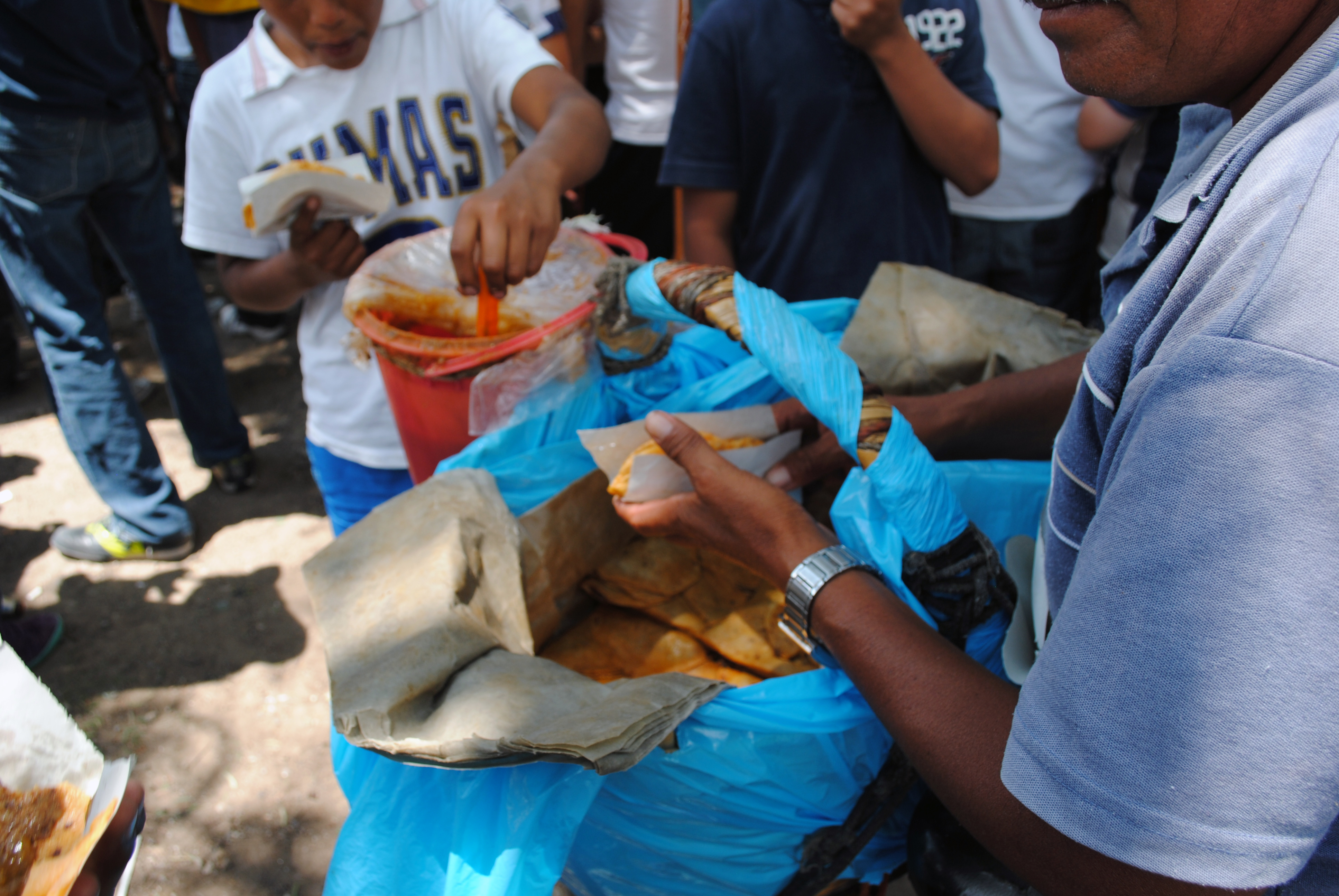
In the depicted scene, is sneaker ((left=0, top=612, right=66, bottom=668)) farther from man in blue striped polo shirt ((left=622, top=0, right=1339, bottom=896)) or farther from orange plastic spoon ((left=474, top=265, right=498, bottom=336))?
man in blue striped polo shirt ((left=622, top=0, right=1339, bottom=896))

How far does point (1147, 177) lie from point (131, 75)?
Answer: 3.13 meters

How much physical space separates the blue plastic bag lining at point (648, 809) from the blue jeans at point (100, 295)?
Answer: 235cm

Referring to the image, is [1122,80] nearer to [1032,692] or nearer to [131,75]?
[1032,692]

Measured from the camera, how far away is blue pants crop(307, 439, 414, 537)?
1783mm

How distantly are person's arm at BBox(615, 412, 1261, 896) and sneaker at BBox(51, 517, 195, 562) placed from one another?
2.67 m

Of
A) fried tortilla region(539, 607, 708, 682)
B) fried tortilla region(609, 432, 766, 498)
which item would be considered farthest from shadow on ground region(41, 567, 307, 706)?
fried tortilla region(609, 432, 766, 498)

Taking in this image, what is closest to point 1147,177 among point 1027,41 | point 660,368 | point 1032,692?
point 1027,41

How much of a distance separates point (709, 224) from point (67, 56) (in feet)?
6.89

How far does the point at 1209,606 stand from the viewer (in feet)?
1.57

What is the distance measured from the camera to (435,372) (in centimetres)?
118

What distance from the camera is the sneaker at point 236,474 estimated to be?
330 centimetres

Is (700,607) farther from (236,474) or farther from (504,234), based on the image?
(236,474)

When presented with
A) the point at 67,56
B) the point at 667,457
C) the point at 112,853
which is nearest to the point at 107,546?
the point at 67,56

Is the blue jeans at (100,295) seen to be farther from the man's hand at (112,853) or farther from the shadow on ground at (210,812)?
the man's hand at (112,853)
